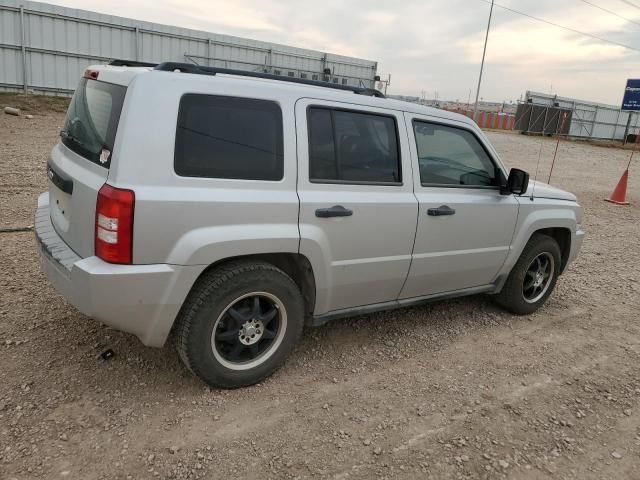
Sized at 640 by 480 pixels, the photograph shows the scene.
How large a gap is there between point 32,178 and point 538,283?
755 centimetres

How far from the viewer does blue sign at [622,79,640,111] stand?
31528mm

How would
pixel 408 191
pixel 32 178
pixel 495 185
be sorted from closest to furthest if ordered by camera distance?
pixel 408 191 → pixel 495 185 → pixel 32 178

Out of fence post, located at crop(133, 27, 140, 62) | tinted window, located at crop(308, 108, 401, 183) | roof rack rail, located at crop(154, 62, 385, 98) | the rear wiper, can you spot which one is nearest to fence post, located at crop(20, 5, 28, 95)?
fence post, located at crop(133, 27, 140, 62)

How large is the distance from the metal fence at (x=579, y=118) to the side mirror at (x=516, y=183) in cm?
3493

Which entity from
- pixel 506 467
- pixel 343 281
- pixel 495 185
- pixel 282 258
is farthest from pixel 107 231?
pixel 495 185

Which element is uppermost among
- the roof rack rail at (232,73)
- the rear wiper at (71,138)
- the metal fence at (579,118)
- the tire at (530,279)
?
the metal fence at (579,118)

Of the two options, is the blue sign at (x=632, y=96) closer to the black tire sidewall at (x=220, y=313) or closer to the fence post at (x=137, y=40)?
the fence post at (x=137, y=40)

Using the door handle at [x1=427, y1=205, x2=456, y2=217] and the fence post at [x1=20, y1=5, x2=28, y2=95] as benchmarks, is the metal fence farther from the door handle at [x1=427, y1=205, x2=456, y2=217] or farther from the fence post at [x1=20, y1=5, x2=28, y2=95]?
the door handle at [x1=427, y1=205, x2=456, y2=217]

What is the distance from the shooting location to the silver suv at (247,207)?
2.66 metres

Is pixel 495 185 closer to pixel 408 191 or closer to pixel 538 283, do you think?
pixel 408 191

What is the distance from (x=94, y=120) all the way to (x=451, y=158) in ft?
8.33

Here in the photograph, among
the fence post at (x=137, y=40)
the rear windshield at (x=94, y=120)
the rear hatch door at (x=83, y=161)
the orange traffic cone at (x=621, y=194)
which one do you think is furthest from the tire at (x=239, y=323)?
the fence post at (x=137, y=40)

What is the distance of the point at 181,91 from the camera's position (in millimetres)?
2732

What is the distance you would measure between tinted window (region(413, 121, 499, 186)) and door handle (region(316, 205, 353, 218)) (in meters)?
0.77
